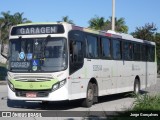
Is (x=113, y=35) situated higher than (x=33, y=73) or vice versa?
(x=113, y=35)

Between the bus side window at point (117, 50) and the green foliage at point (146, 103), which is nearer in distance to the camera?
the green foliage at point (146, 103)

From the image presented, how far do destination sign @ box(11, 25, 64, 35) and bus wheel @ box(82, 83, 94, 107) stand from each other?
2.77 m

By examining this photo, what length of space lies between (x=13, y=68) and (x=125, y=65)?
7.10m

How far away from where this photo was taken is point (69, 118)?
12852 mm

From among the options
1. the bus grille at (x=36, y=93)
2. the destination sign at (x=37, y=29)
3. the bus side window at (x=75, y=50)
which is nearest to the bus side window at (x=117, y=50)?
the bus side window at (x=75, y=50)

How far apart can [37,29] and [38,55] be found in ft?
3.41

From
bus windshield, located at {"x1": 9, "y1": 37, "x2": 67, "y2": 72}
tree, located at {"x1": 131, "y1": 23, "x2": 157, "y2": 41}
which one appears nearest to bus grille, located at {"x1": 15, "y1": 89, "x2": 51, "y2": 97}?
bus windshield, located at {"x1": 9, "y1": 37, "x2": 67, "y2": 72}

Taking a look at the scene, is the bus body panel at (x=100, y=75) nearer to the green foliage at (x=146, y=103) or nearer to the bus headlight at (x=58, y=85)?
the bus headlight at (x=58, y=85)

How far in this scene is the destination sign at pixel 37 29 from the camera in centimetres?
1491

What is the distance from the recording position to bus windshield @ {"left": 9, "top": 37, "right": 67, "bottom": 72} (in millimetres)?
14500

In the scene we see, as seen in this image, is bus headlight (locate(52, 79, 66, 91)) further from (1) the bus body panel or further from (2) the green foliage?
(2) the green foliage

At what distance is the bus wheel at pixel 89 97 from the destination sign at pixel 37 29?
2.77 metres

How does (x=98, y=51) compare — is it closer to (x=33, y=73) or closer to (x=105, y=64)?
(x=105, y=64)

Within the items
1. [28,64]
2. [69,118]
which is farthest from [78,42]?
[69,118]
